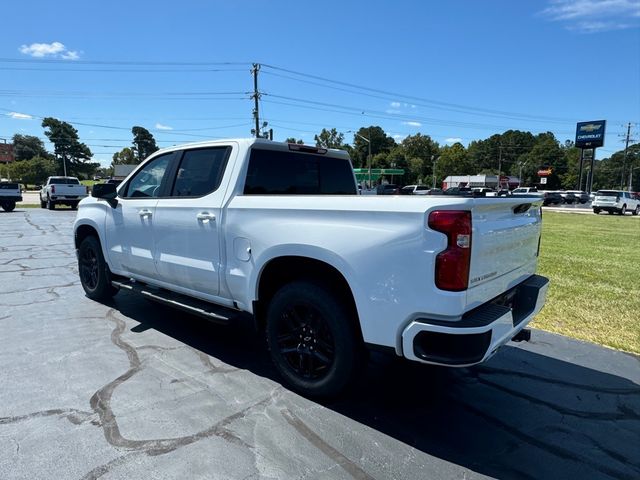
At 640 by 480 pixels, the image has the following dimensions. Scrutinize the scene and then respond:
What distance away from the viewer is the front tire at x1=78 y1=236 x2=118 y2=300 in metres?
5.64

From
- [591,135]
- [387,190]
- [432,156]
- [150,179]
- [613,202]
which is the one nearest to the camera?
[150,179]

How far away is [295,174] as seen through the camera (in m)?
4.27

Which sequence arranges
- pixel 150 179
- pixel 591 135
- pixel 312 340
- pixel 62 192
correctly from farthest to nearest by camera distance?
1. pixel 591 135
2. pixel 62 192
3. pixel 150 179
4. pixel 312 340

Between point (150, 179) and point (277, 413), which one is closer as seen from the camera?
point (277, 413)

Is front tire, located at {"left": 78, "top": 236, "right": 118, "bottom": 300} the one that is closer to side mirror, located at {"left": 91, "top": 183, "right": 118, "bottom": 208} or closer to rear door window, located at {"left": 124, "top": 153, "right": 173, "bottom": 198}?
side mirror, located at {"left": 91, "top": 183, "right": 118, "bottom": 208}

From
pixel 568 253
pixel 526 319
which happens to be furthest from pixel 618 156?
pixel 526 319

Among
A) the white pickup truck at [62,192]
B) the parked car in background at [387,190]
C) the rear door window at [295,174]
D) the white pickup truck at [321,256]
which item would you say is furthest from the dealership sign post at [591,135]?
the white pickup truck at [321,256]

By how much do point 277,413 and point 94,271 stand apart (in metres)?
3.93

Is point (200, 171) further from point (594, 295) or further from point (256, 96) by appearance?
point (256, 96)

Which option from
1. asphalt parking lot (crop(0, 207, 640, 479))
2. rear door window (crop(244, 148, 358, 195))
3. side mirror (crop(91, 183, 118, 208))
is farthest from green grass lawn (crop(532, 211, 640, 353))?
side mirror (crop(91, 183, 118, 208))

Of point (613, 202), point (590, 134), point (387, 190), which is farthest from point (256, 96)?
point (590, 134)

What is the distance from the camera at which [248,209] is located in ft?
11.5

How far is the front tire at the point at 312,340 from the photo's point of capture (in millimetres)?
3047

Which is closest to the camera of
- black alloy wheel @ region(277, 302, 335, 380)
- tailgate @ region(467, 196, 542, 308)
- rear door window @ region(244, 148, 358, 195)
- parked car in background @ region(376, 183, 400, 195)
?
tailgate @ region(467, 196, 542, 308)
